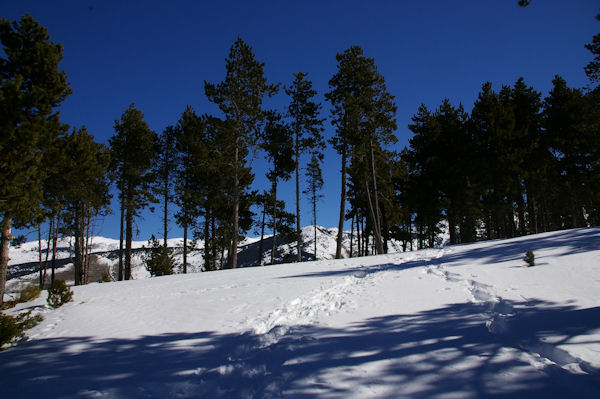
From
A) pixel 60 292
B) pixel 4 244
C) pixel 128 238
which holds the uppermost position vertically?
pixel 128 238

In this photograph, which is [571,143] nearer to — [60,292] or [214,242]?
[214,242]

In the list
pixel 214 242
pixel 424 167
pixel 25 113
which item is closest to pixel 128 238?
pixel 214 242

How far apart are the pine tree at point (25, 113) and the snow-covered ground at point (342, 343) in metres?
3.69

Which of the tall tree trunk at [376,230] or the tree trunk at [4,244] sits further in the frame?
the tall tree trunk at [376,230]

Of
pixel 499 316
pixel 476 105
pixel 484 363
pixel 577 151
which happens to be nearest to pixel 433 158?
pixel 476 105

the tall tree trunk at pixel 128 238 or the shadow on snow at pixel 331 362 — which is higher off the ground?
the tall tree trunk at pixel 128 238

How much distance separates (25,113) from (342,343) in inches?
420

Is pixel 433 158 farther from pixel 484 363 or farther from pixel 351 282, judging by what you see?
pixel 484 363

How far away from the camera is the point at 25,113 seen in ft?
27.2

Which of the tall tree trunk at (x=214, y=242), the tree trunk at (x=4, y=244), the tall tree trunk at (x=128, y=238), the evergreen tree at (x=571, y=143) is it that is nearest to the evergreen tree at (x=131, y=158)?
the tall tree trunk at (x=128, y=238)

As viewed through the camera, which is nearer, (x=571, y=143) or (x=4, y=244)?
(x=4, y=244)

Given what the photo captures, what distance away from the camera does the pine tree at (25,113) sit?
304 inches

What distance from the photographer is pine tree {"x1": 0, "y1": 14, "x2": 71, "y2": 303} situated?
773 cm

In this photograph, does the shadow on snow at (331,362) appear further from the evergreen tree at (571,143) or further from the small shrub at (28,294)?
the evergreen tree at (571,143)
